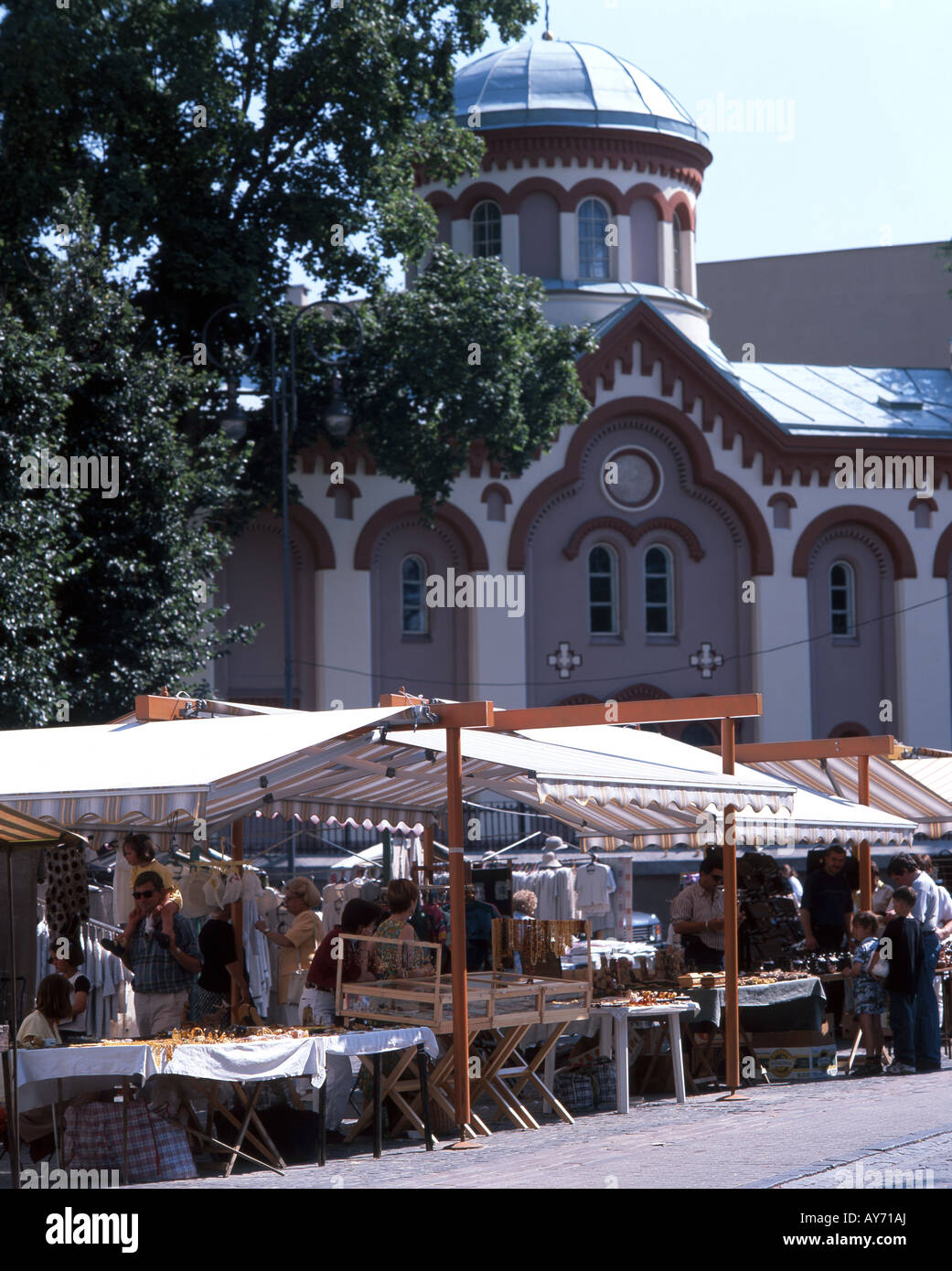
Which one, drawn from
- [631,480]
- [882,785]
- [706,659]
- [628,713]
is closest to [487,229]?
[631,480]

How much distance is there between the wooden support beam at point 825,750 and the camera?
50.2 ft

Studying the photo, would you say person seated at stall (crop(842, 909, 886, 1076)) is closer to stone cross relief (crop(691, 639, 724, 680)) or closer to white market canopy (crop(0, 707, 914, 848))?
white market canopy (crop(0, 707, 914, 848))

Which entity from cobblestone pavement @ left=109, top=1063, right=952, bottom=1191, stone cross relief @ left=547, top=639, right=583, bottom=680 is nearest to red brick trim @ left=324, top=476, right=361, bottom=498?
stone cross relief @ left=547, top=639, right=583, bottom=680

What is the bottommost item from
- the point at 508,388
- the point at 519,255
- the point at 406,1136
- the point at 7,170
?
the point at 406,1136

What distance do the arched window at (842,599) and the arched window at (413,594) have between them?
8.61m

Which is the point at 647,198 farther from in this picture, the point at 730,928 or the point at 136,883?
the point at 136,883

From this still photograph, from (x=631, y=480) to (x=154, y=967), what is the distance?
25.4 m

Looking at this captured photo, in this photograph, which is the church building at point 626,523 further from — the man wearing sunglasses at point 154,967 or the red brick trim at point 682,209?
the man wearing sunglasses at point 154,967

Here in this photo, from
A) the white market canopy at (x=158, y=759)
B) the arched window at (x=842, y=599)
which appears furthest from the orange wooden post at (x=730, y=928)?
the arched window at (x=842, y=599)

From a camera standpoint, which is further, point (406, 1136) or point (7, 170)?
point (7, 170)
